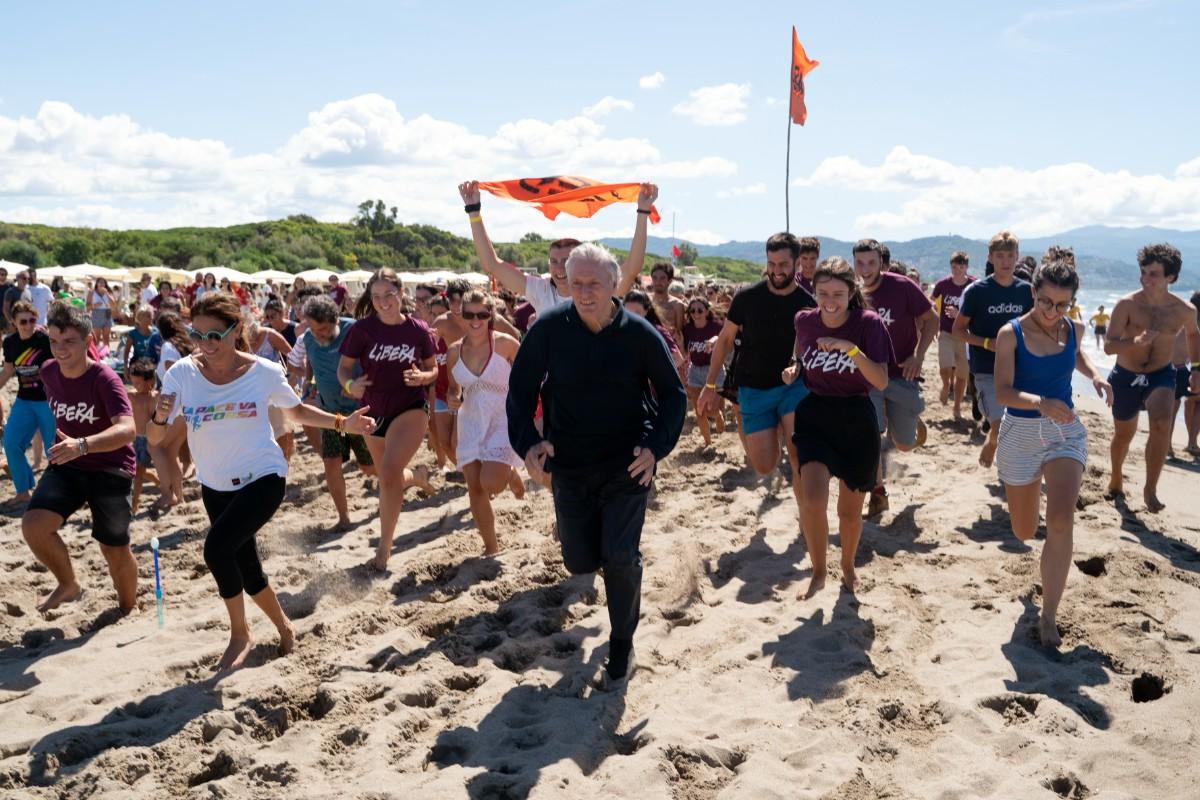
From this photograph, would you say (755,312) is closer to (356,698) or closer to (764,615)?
(764,615)

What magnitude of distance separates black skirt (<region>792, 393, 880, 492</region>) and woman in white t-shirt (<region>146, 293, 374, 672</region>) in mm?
2889

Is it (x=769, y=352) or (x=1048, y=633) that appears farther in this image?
(x=769, y=352)

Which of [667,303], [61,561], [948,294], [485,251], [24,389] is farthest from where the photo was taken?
[948,294]

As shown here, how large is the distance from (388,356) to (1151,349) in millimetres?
5527

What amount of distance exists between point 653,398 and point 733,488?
12.6 ft

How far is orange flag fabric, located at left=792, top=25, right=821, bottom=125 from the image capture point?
19094 mm

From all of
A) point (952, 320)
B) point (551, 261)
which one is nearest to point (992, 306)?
point (551, 261)

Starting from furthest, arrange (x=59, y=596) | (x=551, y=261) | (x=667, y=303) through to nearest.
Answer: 1. (x=667, y=303)
2. (x=551, y=261)
3. (x=59, y=596)

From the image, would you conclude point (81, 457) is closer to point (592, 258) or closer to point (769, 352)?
point (592, 258)

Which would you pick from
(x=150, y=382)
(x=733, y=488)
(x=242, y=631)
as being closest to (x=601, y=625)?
(x=242, y=631)

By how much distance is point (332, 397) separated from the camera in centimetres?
775

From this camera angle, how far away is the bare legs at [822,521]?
536 cm

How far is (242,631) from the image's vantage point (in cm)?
498

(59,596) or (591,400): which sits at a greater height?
(591,400)
